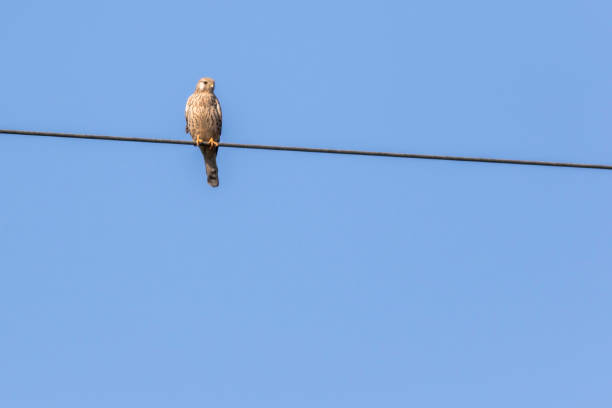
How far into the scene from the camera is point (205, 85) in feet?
45.1

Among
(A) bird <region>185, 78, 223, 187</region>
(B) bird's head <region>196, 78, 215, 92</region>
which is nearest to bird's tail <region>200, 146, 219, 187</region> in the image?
(A) bird <region>185, 78, 223, 187</region>

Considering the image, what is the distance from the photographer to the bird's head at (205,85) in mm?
13727

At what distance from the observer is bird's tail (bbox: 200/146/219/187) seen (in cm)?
1330

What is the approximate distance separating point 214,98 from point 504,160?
633cm

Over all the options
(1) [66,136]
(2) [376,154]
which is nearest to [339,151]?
(2) [376,154]

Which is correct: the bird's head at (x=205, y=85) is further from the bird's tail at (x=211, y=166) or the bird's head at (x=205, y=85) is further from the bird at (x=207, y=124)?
the bird's tail at (x=211, y=166)

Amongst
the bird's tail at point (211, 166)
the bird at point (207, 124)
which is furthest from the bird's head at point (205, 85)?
the bird's tail at point (211, 166)

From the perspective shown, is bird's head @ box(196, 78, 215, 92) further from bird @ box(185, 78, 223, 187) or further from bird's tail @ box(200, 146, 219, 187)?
bird's tail @ box(200, 146, 219, 187)

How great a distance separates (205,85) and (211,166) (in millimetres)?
1191

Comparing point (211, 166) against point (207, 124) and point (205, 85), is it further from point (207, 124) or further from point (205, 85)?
point (205, 85)

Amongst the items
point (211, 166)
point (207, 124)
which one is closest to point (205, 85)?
point (207, 124)

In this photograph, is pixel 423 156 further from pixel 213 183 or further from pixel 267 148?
pixel 213 183

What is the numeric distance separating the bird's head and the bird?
0.19ft

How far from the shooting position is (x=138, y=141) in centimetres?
814
